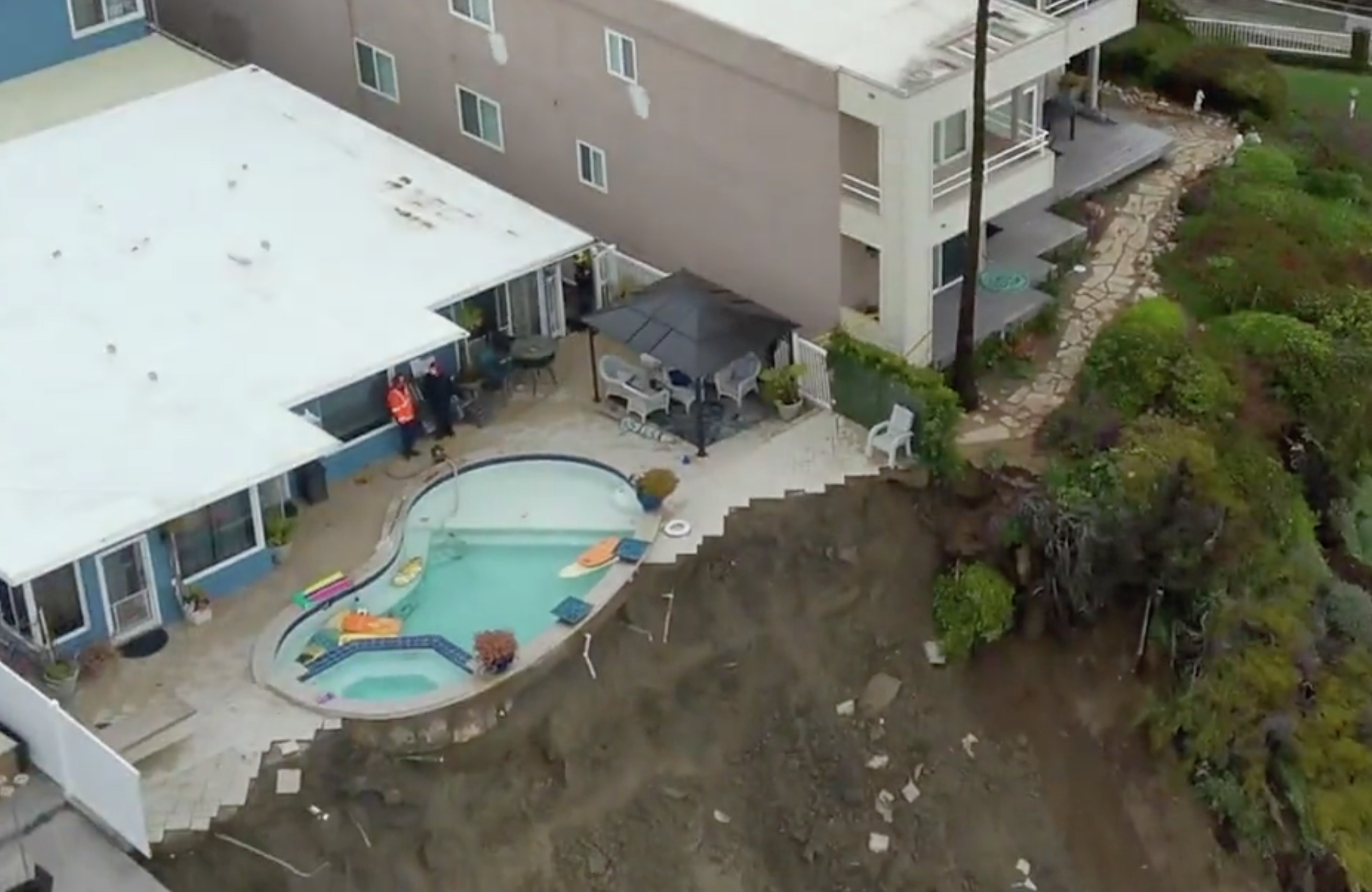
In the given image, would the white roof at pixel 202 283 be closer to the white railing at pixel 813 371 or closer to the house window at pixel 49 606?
the house window at pixel 49 606

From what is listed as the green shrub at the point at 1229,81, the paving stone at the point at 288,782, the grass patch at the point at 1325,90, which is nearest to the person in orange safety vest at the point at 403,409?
the paving stone at the point at 288,782

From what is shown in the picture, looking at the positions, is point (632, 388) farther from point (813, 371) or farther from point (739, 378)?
point (813, 371)

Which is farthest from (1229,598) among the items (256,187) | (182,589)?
(256,187)

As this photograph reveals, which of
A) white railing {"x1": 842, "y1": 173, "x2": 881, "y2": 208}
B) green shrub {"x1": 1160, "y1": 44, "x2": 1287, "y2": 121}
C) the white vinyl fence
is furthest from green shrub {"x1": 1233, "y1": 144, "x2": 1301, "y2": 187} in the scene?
the white vinyl fence

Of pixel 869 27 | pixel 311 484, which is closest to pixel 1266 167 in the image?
pixel 869 27

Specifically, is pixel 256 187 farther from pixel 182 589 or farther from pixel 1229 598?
pixel 1229 598

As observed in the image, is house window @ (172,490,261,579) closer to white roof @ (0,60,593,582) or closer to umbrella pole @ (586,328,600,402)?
white roof @ (0,60,593,582)
